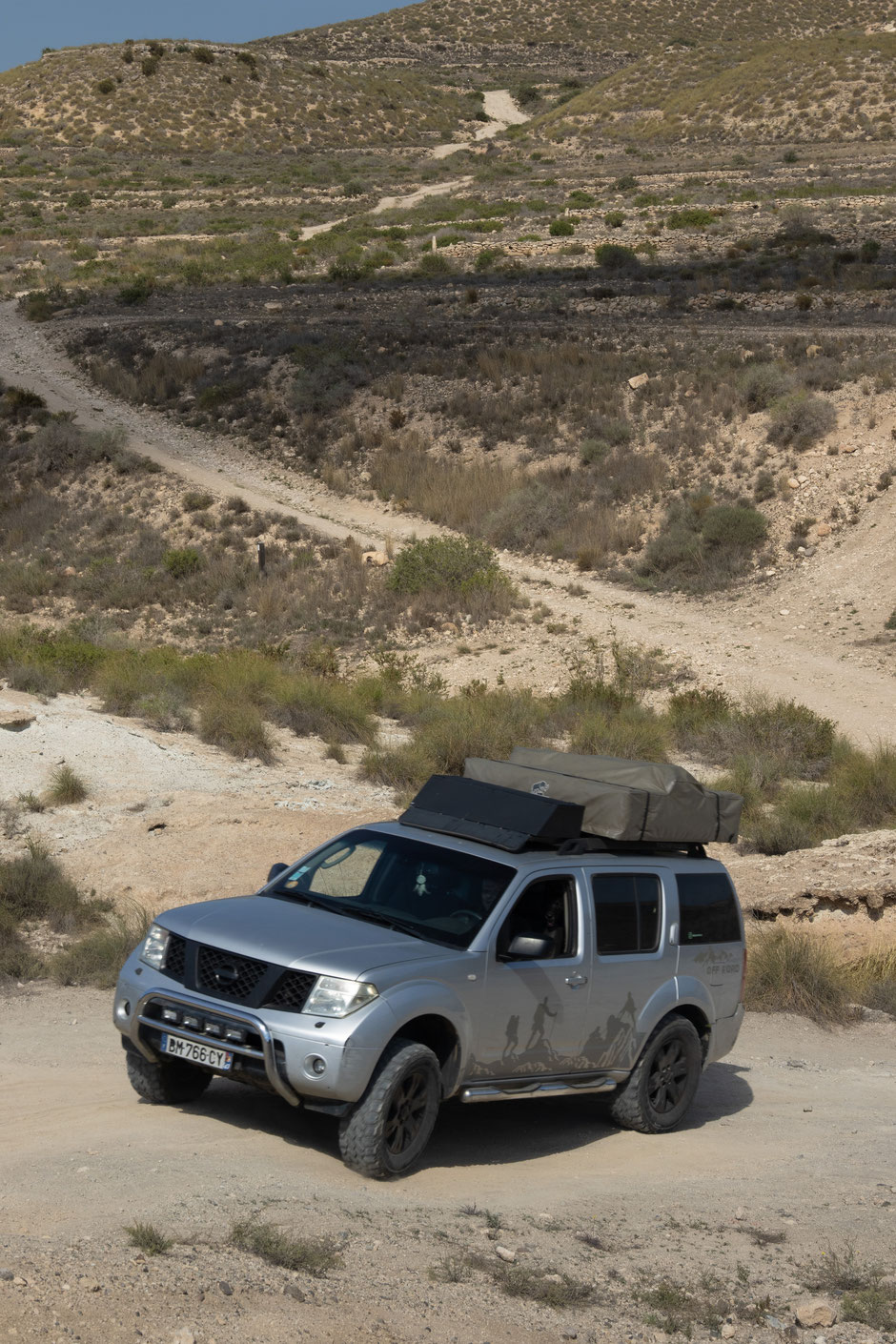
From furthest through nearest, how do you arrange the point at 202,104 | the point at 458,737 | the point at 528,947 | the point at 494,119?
1. the point at 494,119
2. the point at 202,104
3. the point at 458,737
4. the point at 528,947

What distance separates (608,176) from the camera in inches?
2514

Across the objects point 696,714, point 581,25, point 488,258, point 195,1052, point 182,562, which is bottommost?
point 696,714

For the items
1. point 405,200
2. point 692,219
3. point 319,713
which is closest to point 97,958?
point 319,713

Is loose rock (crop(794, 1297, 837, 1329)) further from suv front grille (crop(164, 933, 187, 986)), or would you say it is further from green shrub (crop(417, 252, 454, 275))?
green shrub (crop(417, 252, 454, 275))

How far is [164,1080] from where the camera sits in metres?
6.74

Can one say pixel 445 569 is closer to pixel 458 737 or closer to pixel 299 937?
pixel 458 737

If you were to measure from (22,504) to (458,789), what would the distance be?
2738cm

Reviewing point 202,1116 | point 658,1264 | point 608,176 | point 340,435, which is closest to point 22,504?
point 340,435

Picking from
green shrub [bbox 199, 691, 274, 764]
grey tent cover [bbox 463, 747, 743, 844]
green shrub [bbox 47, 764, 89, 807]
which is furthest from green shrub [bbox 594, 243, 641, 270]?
grey tent cover [bbox 463, 747, 743, 844]

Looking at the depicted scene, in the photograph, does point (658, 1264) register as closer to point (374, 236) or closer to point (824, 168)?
point (374, 236)

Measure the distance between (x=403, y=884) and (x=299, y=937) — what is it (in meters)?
0.90

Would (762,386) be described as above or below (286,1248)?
above

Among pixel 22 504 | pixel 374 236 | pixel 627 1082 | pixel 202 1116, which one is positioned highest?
pixel 374 236

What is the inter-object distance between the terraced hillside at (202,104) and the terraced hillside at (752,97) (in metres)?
14.1
